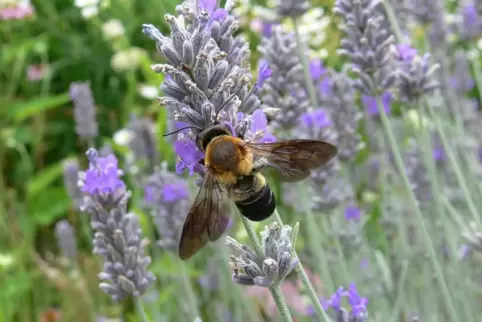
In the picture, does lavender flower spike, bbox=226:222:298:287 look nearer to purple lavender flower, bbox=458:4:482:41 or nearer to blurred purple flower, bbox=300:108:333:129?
blurred purple flower, bbox=300:108:333:129

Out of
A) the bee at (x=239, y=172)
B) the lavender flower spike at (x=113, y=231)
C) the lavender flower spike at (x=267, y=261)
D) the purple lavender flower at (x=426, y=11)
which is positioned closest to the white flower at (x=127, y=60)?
the purple lavender flower at (x=426, y=11)

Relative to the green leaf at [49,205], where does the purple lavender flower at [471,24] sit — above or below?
above

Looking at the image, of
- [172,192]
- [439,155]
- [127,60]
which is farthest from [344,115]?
[127,60]

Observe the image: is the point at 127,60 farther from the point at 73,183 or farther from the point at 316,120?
the point at 316,120

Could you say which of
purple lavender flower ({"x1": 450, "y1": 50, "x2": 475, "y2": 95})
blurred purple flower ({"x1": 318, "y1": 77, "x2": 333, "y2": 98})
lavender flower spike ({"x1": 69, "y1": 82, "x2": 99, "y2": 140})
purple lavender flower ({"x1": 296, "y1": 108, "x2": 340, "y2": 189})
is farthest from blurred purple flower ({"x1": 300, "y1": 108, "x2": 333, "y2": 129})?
purple lavender flower ({"x1": 450, "y1": 50, "x2": 475, "y2": 95})

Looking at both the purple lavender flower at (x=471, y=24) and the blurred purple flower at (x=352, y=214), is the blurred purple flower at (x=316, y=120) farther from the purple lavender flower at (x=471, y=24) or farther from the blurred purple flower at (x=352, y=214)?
the purple lavender flower at (x=471, y=24)

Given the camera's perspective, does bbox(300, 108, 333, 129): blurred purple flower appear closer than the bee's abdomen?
No
